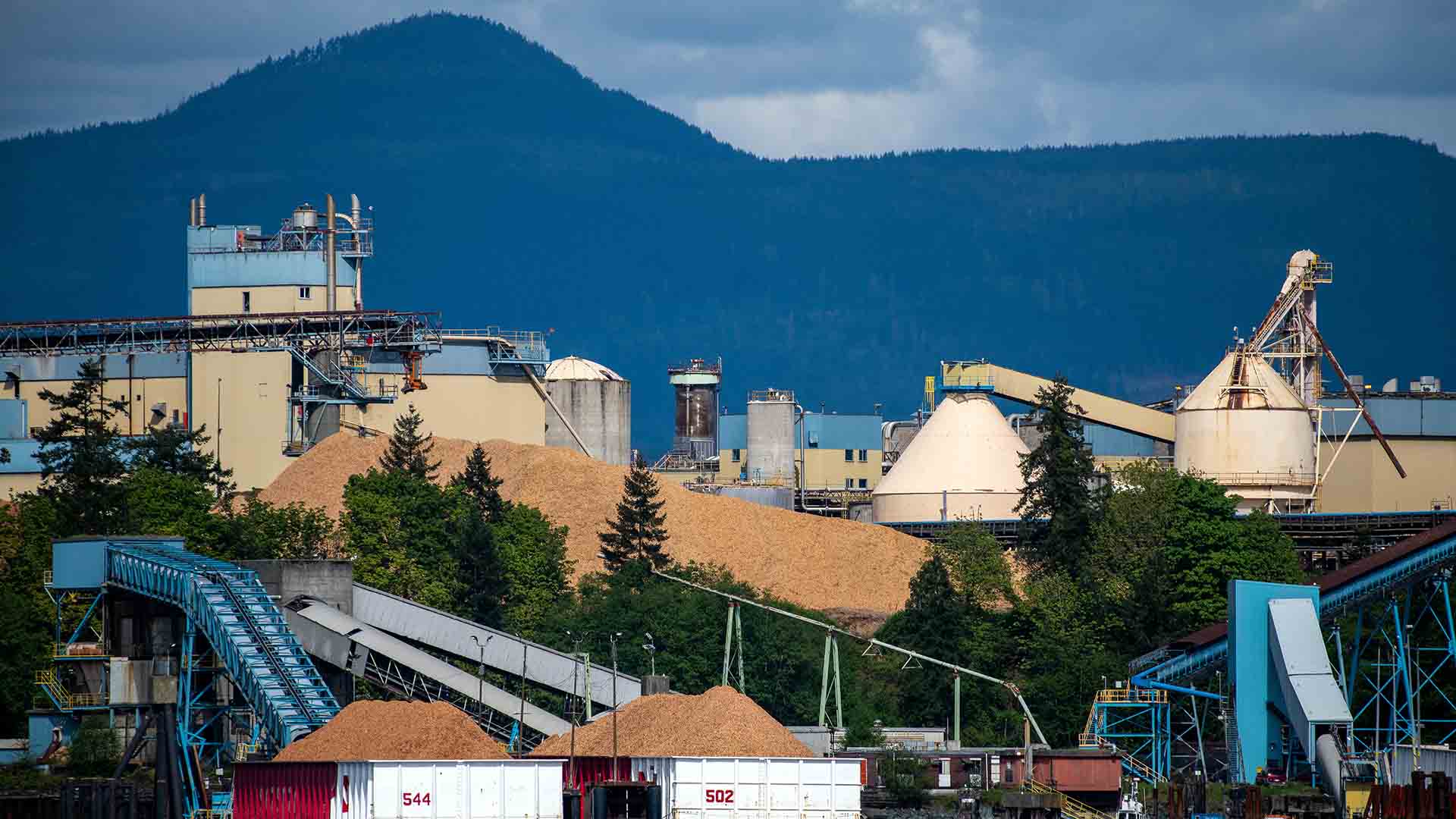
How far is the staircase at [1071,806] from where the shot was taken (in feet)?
186

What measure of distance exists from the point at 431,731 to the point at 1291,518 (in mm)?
51386

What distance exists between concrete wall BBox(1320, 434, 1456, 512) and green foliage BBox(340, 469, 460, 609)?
46.7 metres

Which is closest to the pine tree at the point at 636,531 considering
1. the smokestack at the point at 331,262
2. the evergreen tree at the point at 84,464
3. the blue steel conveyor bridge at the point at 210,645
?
the evergreen tree at the point at 84,464

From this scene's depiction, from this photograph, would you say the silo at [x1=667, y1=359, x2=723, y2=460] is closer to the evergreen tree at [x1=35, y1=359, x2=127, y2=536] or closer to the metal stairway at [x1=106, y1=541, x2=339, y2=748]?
the evergreen tree at [x1=35, y1=359, x2=127, y2=536]

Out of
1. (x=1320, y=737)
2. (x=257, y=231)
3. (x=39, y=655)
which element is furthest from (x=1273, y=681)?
(x=257, y=231)

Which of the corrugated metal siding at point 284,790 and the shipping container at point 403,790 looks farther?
the corrugated metal siding at point 284,790

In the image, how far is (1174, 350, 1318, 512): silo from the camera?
9838 cm

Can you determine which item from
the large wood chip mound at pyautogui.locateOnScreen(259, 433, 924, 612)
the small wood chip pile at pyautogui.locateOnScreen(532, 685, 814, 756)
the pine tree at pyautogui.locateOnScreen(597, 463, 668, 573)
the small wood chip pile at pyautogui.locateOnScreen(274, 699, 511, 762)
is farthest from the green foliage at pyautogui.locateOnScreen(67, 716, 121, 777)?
the large wood chip mound at pyautogui.locateOnScreen(259, 433, 924, 612)

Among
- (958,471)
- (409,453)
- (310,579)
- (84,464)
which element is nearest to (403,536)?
(84,464)

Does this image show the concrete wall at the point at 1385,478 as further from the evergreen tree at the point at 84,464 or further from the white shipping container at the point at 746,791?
the white shipping container at the point at 746,791

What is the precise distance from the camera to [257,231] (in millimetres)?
118500

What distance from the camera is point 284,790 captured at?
5078 centimetres

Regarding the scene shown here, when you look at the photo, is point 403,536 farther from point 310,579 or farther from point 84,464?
point 310,579

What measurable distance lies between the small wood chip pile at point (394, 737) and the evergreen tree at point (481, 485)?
137ft
